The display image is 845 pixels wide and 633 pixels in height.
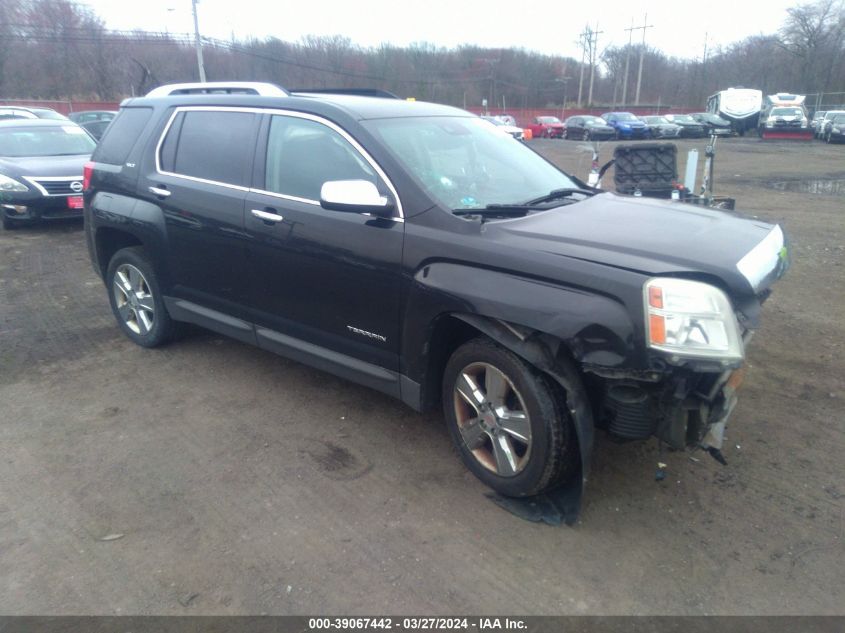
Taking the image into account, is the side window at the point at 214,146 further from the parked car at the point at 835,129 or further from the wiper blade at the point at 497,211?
the parked car at the point at 835,129

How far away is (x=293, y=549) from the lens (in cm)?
303

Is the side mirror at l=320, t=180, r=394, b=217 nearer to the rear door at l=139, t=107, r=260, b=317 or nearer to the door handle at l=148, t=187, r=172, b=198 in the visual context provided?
the rear door at l=139, t=107, r=260, b=317

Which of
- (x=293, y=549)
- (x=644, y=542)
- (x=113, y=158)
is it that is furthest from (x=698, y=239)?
(x=113, y=158)

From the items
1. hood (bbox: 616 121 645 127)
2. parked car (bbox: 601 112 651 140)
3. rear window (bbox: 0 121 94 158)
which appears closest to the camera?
rear window (bbox: 0 121 94 158)

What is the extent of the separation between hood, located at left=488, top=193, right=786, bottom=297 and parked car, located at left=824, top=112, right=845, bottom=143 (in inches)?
1297

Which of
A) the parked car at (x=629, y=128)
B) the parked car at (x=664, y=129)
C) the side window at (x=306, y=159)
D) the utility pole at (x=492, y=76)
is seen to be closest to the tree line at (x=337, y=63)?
the utility pole at (x=492, y=76)

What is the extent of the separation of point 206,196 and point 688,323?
3.18 meters

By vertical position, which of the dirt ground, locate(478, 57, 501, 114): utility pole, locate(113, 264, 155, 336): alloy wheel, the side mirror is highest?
locate(478, 57, 501, 114): utility pole

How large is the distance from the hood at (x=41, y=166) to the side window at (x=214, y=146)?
19.6ft

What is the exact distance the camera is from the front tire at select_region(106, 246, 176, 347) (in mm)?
5102

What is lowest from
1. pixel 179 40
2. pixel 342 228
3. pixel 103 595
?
pixel 103 595

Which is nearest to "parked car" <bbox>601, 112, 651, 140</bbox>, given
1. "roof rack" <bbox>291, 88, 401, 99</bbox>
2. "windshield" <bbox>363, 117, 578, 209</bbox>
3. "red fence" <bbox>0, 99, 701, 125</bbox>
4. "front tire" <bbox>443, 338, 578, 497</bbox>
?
"red fence" <bbox>0, 99, 701, 125</bbox>

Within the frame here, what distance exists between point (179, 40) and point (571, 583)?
48.7 m

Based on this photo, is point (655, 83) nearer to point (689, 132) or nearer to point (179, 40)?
point (689, 132)
